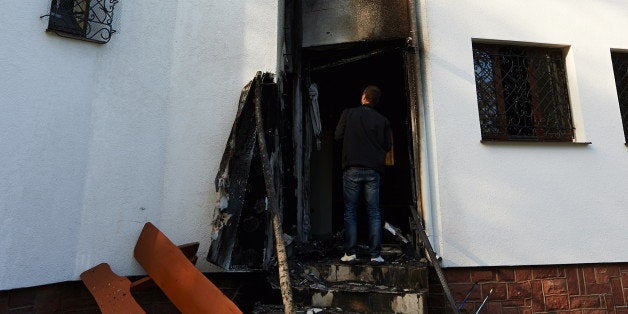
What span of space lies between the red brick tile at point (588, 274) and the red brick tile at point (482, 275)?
3.32 feet

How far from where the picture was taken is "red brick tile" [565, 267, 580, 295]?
12.2 feet

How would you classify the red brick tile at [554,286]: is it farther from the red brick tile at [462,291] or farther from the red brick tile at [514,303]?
the red brick tile at [462,291]

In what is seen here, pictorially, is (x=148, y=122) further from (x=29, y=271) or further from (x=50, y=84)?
(x=29, y=271)

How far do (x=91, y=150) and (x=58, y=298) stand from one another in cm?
135

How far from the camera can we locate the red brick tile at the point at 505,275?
3675 mm

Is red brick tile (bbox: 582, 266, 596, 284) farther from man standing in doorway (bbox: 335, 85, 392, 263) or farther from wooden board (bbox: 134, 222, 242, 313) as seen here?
wooden board (bbox: 134, 222, 242, 313)

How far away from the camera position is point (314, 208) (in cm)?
629

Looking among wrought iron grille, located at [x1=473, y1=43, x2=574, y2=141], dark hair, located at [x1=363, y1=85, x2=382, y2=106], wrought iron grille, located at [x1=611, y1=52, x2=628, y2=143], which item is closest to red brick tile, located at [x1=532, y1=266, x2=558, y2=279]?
wrought iron grille, located at [x1=473, y1=43, x2=574, y2=141]

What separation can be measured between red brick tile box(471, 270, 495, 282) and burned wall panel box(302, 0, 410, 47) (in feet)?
9.19

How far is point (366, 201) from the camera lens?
3893 mm

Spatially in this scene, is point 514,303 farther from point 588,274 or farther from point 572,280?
point 588,274

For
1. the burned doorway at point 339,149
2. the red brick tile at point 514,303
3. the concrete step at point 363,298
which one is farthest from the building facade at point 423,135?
the burned doorway at point 339,149

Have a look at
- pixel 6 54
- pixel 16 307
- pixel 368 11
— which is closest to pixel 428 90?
pixel 368 11

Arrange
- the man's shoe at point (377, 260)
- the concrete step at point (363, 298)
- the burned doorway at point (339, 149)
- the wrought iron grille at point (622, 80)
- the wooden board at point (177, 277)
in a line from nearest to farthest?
the wooden board at point (177, 277)
the concrete step at point (363, 298)
the man's shoe at point (377, 260)
the wrought iron grille at point (622, 80)
the burned doorway at point (339, 149)
